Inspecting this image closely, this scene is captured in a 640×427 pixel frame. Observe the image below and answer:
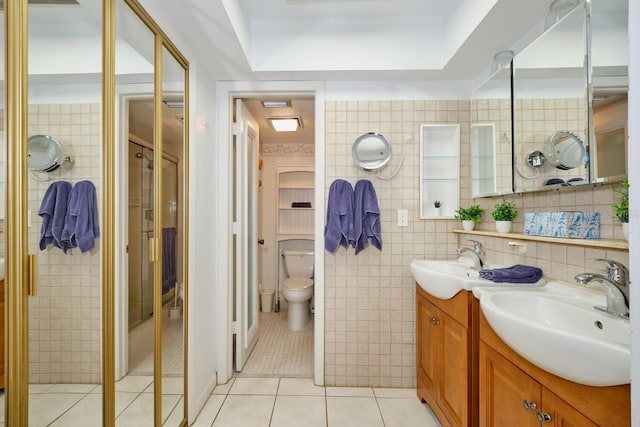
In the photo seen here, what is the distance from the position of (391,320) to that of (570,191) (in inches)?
51.6

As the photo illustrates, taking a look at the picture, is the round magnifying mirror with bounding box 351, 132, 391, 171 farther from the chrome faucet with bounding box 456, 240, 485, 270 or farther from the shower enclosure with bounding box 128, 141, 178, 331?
the shower enclosure with bounding box 128, 141, 178, 331

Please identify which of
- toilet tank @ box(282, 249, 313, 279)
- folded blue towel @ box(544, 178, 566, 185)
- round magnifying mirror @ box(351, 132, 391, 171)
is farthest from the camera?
toilet tank @ box(282, 249, 313, 279)

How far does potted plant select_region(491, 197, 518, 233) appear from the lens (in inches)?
63.3

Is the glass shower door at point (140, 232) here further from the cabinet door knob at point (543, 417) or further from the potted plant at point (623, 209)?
the potted plant at point (623, 209)

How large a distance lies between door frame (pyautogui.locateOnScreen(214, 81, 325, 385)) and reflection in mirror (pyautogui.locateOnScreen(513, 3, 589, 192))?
1.19 m

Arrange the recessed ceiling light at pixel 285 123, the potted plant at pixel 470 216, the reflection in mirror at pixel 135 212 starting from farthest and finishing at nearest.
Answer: the recessed ceiling light at pixel 285 123 → the potted plant at pixel 470 216 → the reflection in mirror at pixel 135 212

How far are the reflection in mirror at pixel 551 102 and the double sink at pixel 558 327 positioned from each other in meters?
0.50

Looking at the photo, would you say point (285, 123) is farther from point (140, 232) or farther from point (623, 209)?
point (623, 209)

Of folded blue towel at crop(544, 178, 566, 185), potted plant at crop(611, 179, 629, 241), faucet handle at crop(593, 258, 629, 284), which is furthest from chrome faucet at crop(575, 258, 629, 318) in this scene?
folded blue towel at crop(544, 178, 566, 185)

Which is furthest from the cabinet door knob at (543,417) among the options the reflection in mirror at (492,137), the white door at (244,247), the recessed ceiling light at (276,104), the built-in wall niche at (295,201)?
the built-in wall niche at (295,201)

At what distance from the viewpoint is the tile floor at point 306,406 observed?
1.72 m

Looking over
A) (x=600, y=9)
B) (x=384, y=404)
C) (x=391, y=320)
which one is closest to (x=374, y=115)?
(x=600, y=9)

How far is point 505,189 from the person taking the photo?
1653 mm

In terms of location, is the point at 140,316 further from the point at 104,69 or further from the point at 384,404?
the point at 384,404
